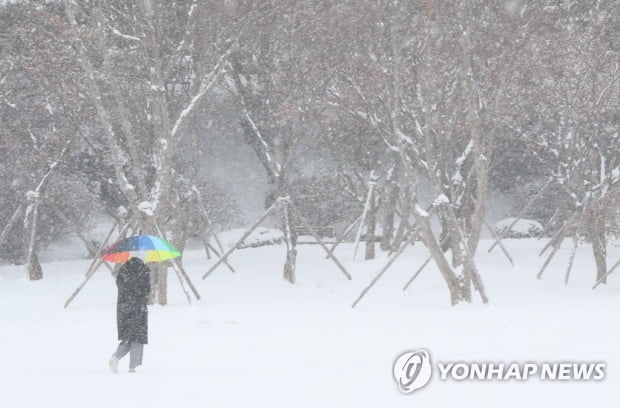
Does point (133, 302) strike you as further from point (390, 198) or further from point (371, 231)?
point (390, 198)

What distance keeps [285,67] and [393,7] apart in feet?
20.1

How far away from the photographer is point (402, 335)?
1311cm

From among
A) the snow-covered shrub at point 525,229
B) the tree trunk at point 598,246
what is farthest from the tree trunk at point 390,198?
the snow-covered shrub at point 525,229

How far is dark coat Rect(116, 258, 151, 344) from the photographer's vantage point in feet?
33.1

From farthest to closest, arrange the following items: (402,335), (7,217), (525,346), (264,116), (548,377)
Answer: (7,217) → (264,116) → (402,335) → (525,346) → (548,377)

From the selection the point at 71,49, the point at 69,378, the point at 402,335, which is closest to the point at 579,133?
the point at 402,335

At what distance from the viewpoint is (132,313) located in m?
10.2

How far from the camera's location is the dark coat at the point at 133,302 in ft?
33.1

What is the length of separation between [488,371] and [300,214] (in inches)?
557

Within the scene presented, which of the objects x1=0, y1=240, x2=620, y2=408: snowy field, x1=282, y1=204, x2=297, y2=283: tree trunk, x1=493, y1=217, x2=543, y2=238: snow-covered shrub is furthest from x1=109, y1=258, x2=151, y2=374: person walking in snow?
x1=493, y1=217, x2=543, y2=238: snow-covered shrub

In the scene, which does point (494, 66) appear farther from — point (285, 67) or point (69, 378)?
point (69, 378)

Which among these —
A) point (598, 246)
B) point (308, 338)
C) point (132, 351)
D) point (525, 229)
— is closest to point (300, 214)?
point (598, 246)

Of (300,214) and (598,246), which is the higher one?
(300,214)

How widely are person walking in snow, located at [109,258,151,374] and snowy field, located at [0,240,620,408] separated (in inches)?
9.5
